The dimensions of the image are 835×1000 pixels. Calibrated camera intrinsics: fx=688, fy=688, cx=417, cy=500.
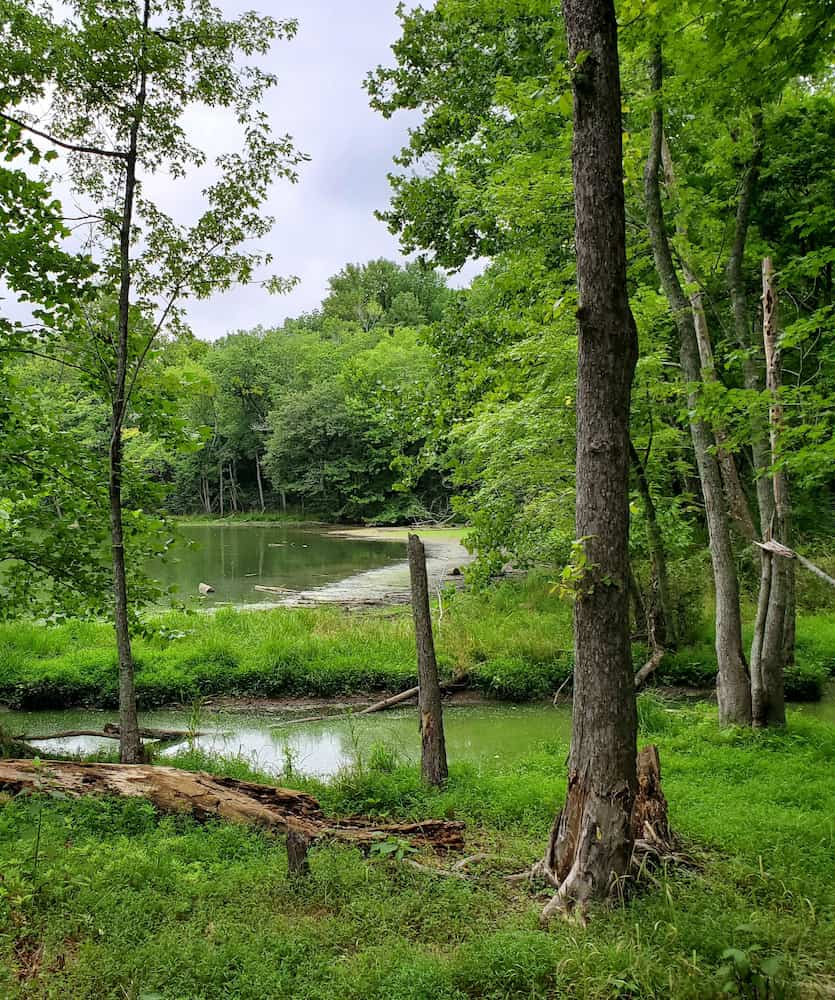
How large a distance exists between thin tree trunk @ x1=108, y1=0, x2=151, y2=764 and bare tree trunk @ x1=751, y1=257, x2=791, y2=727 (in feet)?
22.6

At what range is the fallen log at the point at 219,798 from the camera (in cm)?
554

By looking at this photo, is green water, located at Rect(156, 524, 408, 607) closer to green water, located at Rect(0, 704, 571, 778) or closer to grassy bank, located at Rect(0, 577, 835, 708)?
grassy bank, located at Rect(0, 577, 835, 708)

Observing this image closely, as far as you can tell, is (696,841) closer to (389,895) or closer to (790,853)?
(790,853)

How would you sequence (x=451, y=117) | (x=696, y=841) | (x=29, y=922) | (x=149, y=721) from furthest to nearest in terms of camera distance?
1. (x=149, y=721)
2. (x=451, y=117)
3. (x=696, y=841)
4. (x=29, y=922)

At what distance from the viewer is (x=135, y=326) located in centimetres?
725

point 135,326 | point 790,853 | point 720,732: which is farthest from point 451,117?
point 790,853

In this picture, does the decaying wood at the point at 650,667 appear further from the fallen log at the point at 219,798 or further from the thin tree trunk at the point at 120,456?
the thin tree trunk at the point at 120,456

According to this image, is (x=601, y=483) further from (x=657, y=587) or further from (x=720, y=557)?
(x=657, y=587)

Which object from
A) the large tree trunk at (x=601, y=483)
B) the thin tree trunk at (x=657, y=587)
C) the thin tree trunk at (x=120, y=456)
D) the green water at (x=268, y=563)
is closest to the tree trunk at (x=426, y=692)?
the thin tree trunk at (x=120, y=456)

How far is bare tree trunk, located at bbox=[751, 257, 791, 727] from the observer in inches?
309

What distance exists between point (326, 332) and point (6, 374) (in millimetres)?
72401

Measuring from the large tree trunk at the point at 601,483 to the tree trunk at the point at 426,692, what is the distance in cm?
327

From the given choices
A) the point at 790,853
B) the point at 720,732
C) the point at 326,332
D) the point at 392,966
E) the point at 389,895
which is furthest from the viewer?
the point at 326,332

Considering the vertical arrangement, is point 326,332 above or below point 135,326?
above
